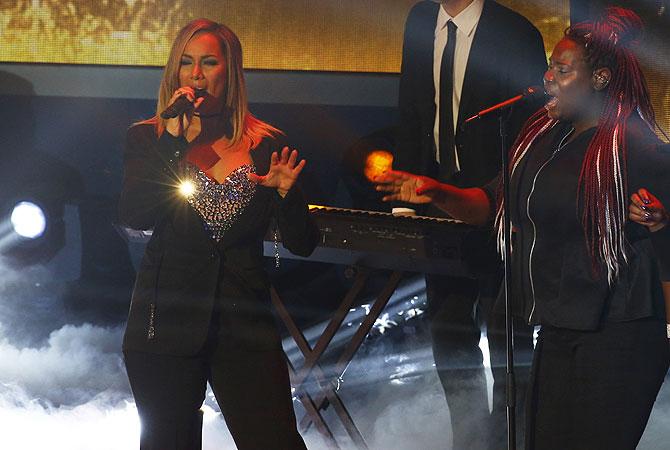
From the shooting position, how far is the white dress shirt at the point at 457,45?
402cm

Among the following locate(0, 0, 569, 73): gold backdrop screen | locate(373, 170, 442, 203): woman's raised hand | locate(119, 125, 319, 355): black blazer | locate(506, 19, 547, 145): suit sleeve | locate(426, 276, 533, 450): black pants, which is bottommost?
locate(426, 276, 533, 450): black pants

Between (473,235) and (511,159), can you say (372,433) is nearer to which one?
(473,235)

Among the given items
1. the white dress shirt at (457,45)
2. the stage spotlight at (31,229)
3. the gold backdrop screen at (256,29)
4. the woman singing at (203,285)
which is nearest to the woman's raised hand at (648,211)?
the woman singing at (203,285)

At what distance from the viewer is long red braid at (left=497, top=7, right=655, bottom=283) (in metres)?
2.74

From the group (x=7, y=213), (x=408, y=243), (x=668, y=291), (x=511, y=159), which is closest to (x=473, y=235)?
(x=408, y=243)

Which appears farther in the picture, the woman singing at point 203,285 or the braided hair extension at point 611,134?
the woman singing at point 203,285

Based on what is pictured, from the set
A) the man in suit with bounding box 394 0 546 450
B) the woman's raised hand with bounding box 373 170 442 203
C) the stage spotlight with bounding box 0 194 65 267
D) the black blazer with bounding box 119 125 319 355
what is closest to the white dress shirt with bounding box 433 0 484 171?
the man in suit with bounding box 394 0 546 450

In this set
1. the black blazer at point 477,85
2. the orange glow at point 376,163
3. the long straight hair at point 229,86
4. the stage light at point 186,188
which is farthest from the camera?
the orange glow at point 376,163

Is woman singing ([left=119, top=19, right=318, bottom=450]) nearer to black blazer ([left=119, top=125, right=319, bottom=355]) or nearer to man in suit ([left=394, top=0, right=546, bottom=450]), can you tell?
black blazer ([left=119, top=125, right=319, bottom=355])

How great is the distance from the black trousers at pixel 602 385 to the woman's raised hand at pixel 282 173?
33.1 inches

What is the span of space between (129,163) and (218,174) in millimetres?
261

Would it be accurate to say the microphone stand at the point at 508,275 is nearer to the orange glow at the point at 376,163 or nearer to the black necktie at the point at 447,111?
the black necktie at the point at 447,111

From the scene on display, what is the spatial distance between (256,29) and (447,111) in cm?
97

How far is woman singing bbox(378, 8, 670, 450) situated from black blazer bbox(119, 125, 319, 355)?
385mm
